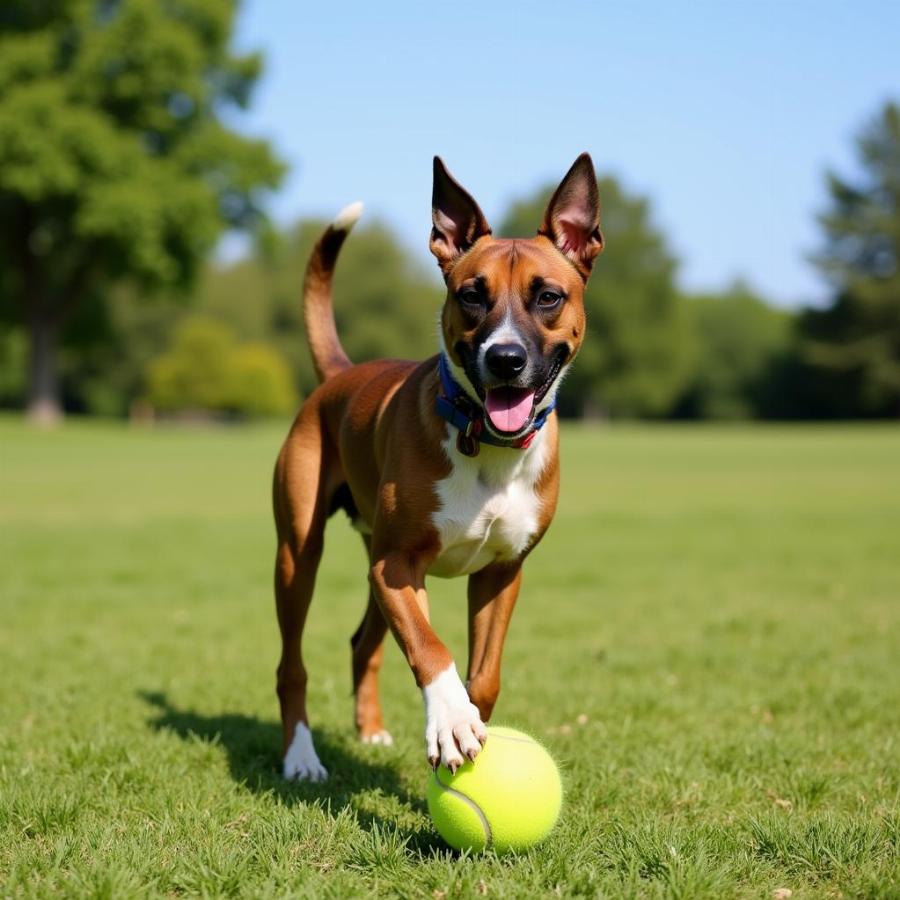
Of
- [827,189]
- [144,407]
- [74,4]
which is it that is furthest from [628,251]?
[74,4]

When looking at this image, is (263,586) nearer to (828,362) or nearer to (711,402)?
(828,362)

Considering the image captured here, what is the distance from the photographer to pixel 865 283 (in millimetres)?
70312

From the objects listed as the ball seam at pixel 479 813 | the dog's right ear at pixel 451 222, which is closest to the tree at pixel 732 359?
the dog's right ear at pixel 451 222

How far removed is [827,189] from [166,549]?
6986cm

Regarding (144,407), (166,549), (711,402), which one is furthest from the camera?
(711,402)

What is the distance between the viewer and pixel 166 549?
1309 centimetres

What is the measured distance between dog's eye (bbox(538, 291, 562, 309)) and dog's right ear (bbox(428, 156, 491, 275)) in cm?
49

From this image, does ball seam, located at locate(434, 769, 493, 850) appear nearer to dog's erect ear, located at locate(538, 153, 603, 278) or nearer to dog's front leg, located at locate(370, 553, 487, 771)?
dog's front leg, located at locate(370, 553, 487, 771)

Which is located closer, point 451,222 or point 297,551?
point 451,222

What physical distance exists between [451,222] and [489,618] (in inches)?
66.5

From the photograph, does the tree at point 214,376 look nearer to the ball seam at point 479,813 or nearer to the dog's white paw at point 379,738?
the dog's white paw at point 379,738

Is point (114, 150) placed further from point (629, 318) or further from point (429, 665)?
point (629, 318)

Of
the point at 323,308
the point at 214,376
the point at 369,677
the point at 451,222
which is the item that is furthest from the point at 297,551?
the point at 214,376

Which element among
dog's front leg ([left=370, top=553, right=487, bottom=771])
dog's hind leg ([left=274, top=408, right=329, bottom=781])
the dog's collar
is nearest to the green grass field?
dog's hind leg ([left=274, top=408, right=329, bottom=781])
